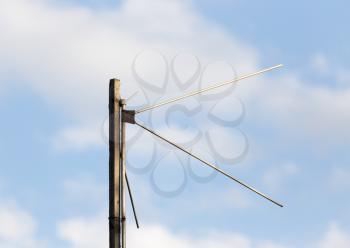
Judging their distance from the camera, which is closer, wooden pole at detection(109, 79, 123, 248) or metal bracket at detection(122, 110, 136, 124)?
wooden pole at detection(109, 79, 123, 248)

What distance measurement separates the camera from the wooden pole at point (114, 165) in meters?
15.5

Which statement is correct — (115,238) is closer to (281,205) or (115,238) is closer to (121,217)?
(121,217)

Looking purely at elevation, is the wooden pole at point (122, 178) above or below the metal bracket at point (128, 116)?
below

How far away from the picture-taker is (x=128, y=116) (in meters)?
16.1

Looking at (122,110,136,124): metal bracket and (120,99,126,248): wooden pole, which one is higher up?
(122,110,136,124): metal bracket

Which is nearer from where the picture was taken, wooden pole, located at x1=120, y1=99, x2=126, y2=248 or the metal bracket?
wooden pole, located at x1=120, y1=99, x2=126, y2=248

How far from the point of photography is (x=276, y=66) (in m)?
16.9

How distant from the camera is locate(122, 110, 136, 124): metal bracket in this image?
16062mm

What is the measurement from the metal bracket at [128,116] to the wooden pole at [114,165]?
11 cm

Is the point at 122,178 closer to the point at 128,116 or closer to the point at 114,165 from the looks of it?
the point at 114,165

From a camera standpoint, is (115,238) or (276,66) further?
(276,66)

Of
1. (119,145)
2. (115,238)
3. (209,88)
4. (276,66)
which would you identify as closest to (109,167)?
(119,145)

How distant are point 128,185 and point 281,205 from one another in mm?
3165

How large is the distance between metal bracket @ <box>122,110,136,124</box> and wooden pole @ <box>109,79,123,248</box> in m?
0.11
